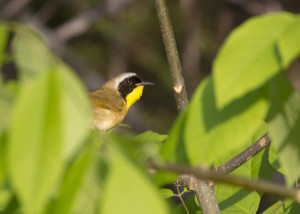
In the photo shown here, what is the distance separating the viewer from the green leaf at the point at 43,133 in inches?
22.3

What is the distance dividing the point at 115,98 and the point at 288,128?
2356mm

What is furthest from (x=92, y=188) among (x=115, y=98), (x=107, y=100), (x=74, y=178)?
(x=115, y=98)

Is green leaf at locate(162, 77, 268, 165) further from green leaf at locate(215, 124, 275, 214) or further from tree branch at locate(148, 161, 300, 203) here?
green leaf at locate(215, 124, 275, 214)

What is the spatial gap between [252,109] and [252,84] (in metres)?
0.09

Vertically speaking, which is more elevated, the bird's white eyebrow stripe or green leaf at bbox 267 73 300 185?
green leaf at bbox 267 73 300 185

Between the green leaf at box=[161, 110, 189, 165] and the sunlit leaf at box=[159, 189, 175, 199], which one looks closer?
the green leaf at box=[161, 110, 189, 165]

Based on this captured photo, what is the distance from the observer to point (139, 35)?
6906mm

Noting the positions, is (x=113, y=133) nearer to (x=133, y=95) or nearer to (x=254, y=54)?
(x=254, y=54)

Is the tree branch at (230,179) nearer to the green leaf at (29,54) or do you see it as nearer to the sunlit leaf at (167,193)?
the green leaf at (29,54)

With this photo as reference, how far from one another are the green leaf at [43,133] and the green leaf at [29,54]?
0.03 m

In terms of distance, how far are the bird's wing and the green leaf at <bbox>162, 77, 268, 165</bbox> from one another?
6.17ft

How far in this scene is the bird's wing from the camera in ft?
9.05

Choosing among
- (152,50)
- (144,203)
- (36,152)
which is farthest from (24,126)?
(152,50)

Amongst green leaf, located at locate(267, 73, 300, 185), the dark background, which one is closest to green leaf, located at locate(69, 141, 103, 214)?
green leaf, located at locate(267, 73, 300, 185)
